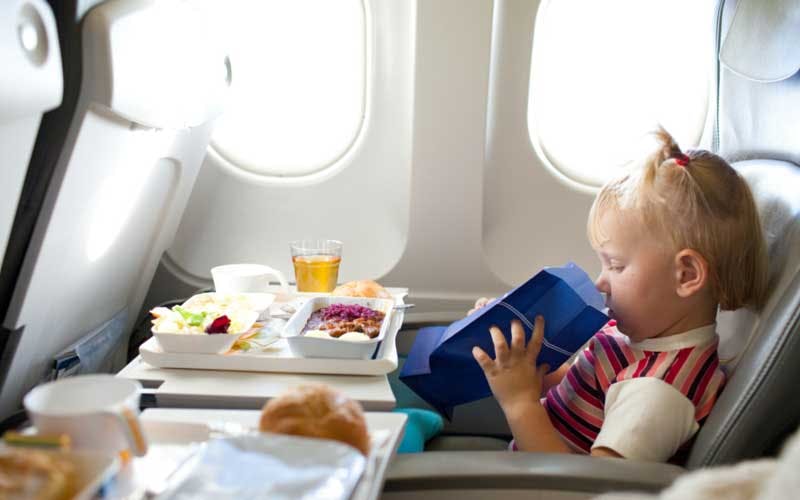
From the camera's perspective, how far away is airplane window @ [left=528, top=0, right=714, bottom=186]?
85.5 inches

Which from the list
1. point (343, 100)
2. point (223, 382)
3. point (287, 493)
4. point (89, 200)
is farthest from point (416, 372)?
point (343, 100)

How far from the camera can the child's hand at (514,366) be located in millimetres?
1368

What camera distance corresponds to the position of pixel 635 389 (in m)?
1.27

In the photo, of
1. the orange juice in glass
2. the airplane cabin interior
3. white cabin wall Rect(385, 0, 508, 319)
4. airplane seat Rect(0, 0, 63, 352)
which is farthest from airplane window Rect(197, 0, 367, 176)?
airplane seat Rect(0, 0, 63, 352)

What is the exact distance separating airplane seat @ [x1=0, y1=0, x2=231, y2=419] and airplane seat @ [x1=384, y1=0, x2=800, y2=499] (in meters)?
0.67

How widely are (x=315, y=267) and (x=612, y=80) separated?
107cm

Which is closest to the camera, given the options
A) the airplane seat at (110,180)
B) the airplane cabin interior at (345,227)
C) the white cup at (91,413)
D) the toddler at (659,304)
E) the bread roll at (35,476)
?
the bread roll at (35,476)

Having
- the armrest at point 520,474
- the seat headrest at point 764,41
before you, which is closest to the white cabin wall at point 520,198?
the seat headrest at point 764,41

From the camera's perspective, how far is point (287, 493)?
71cm

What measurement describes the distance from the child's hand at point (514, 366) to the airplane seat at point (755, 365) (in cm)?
25

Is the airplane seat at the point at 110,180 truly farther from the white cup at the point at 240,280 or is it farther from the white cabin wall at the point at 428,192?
the white cabin wall at the point at 428,192

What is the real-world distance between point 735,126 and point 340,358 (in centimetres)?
92

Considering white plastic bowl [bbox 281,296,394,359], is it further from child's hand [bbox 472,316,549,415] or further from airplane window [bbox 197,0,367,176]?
airplane window [bbox 197,0,367,176]

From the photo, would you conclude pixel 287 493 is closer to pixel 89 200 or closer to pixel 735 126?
pixel 89 200
